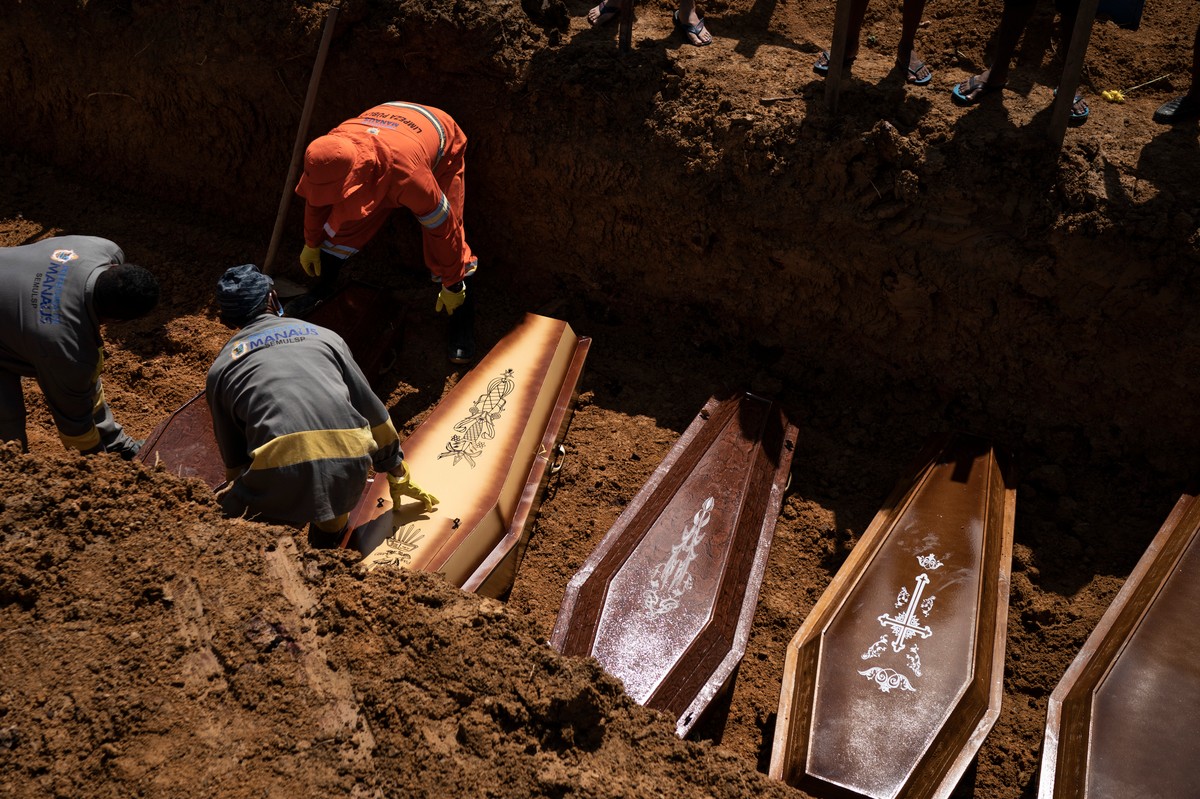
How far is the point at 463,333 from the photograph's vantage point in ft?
16.3

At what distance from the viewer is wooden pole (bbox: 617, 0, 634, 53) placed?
4.79 metres

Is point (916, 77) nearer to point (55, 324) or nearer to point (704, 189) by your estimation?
point (704, 189)

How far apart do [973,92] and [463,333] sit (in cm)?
305

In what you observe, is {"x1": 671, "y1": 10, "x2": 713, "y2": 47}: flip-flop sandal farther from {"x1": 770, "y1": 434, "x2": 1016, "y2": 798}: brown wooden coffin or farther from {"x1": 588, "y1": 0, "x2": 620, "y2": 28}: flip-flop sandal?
{"x1": 770, "y1": 434, "x2": 1016, "y2": 798}: brown wooden coffin

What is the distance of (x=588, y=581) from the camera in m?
3.67

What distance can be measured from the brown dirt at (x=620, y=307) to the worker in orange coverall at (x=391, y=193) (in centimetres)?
38

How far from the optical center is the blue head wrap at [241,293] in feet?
10.8

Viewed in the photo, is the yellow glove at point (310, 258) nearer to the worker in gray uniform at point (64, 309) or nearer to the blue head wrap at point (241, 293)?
the worker in gray uniform at point (64, 309)

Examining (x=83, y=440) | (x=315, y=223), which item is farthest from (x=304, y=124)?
(x=83, y=440)

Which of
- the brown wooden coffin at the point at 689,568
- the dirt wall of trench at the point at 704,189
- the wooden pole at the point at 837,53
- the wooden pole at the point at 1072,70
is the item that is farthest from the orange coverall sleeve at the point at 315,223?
the wooden pole at the point at 1072,70

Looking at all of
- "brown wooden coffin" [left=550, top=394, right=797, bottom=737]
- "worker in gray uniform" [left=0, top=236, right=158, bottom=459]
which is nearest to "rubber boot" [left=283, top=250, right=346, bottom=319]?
"worker in gray uniform" [left=0, top=236, right=158, bottom=459]

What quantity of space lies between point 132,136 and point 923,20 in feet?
17.0

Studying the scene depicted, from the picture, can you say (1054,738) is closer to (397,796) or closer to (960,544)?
(960,544)

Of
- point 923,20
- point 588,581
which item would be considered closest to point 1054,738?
point 588,581
